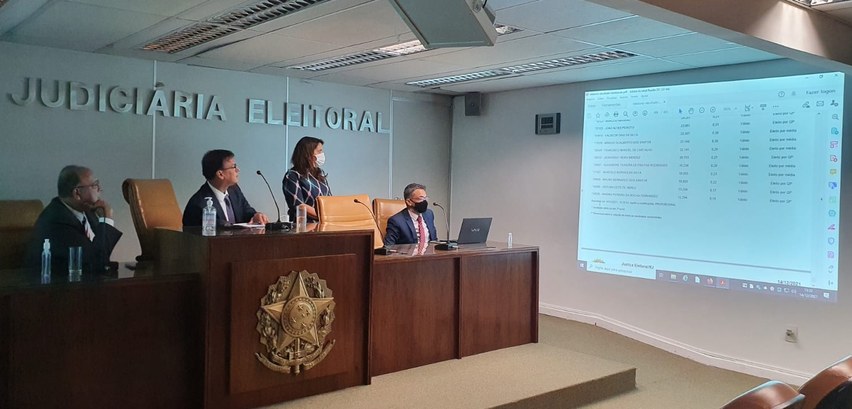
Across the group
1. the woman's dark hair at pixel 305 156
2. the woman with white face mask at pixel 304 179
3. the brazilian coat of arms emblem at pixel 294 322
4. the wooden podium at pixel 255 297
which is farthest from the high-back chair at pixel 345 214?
the brazilian coat of arms emblem at pixel 294 322

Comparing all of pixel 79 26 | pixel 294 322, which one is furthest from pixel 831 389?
pixel 79 26

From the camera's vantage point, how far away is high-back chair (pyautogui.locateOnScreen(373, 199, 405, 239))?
5605 mm

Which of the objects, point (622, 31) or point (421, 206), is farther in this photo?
point (421, 206)

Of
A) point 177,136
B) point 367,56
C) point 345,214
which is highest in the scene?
point 367,56

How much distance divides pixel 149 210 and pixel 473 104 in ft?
13.3

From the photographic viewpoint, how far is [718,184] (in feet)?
17.9

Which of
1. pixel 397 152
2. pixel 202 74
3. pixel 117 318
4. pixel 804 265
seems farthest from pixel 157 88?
pixel 804 265

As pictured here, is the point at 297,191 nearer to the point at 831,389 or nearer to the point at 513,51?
the point at 513,51

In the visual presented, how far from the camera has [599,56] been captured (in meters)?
5.25

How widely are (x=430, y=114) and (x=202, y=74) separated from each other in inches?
105

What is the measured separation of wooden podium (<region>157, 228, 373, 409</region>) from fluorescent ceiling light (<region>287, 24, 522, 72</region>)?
1.91 meters

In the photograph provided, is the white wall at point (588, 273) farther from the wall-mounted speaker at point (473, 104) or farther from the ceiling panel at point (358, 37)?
the ceiling panel at point (358, 37)

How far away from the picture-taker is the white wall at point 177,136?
5051 millimetres

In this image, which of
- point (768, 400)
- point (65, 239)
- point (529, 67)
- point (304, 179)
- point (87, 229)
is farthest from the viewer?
point (529, 67)
